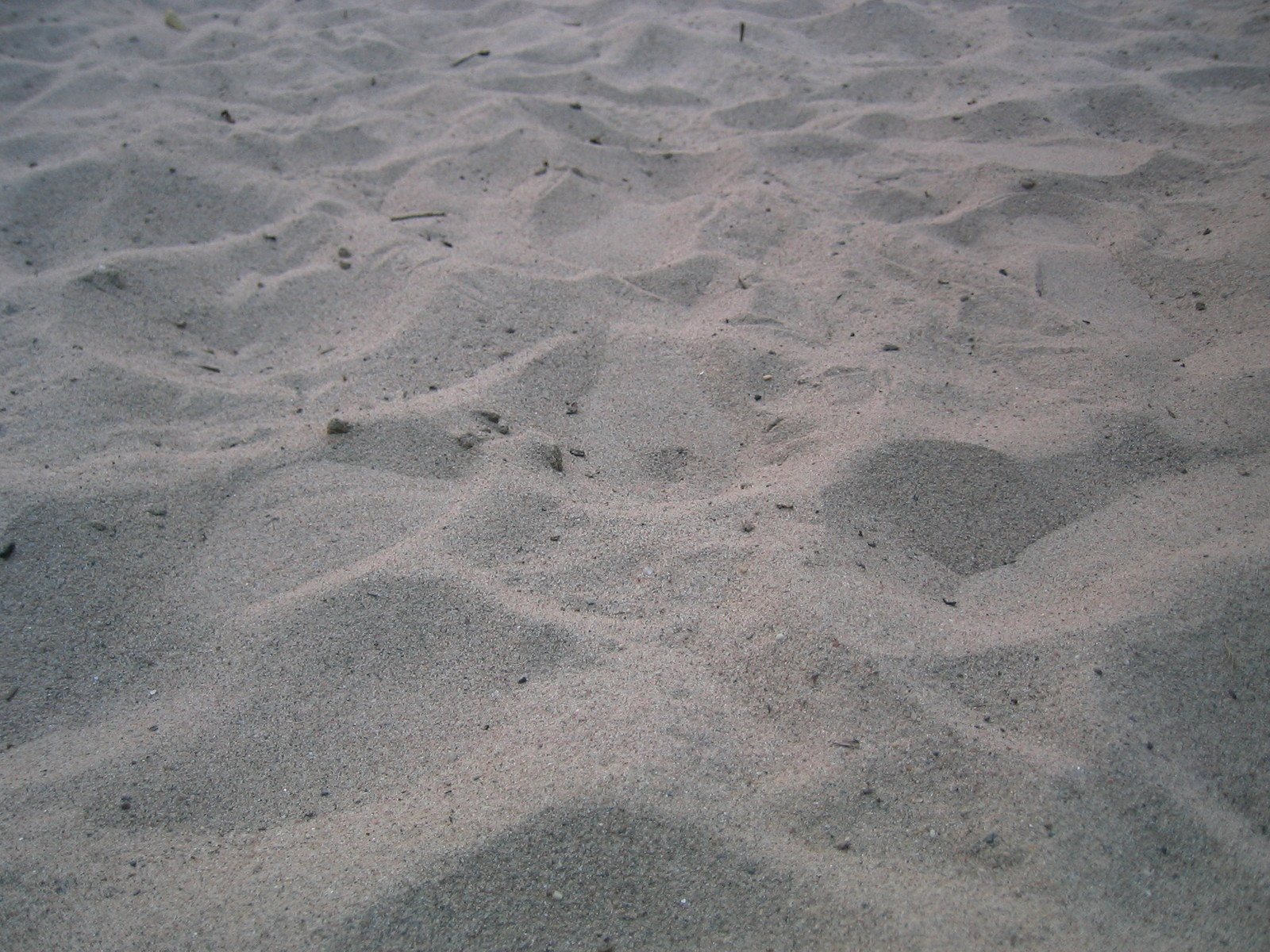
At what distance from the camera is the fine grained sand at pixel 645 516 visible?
1118mm

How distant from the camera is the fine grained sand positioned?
3.67ft

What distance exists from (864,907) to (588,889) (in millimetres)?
337

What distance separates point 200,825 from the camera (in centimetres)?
121

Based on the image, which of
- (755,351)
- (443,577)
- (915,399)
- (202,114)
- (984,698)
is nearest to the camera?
(984,698)

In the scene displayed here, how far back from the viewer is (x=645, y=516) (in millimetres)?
1651

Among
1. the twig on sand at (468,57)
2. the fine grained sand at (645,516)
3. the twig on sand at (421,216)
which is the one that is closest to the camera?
the fine grained sand at (645,516)

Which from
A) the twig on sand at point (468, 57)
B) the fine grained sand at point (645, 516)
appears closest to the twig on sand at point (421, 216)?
the fine grained sand at point (645, 516)

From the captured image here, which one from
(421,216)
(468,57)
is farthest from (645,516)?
(468,57)

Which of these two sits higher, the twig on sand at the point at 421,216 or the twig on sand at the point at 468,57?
the twig on sand at the point at 468,57

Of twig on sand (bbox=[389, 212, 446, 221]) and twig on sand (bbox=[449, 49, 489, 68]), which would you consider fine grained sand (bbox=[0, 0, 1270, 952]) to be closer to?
twig on sand (bbox=[389, 212, 446, 221])

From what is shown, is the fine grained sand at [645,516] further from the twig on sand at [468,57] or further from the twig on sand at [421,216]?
the twig on sand at [468,57]

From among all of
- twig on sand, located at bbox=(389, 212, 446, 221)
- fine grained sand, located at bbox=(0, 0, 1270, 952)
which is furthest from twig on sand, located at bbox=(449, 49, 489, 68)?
twig on sand, located at bbox=(389, 212, 446, 221)

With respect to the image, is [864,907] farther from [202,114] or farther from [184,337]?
[202,114]

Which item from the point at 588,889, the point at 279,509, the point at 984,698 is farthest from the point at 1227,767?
the point at 279,509
